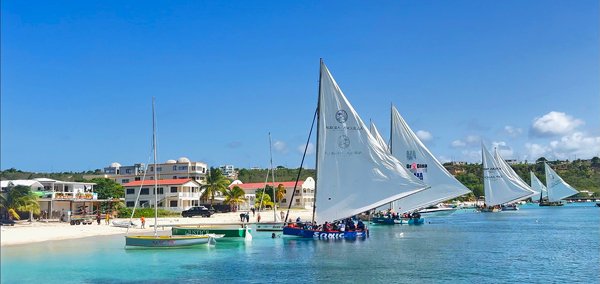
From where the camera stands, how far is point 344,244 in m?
44.0

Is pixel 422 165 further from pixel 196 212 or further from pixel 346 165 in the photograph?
pixel 196 212

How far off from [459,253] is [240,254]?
1626 cm

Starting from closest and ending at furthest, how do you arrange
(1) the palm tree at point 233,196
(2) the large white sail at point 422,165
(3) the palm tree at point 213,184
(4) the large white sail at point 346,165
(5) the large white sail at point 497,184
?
(4) the large white sail at point 346,165, (2) the large white sail at point 422,165, (3) the palm tree at point 213,184, (1) the palm tree at point 233,196, (5) the large white sail at point 497,184

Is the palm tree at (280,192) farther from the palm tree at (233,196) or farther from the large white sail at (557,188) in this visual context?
the large white sail at (557,188)

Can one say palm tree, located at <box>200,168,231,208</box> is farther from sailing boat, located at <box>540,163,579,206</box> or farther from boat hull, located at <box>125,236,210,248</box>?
sailing boat, located at <box>540,163,579,206</box>

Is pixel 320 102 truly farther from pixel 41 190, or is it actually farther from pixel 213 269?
pixel 41 190

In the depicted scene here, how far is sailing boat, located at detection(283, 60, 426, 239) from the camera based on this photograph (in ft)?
137

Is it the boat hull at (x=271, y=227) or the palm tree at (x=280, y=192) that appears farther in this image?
the palm tree at (x=280, y=192)

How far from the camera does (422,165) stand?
208ft

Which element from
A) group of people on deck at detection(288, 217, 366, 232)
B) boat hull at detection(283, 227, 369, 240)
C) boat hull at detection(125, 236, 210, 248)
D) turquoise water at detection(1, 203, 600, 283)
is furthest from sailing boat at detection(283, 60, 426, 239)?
boat hull at detection(125, 236, 210, 248)

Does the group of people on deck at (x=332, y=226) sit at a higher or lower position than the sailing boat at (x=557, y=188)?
lower

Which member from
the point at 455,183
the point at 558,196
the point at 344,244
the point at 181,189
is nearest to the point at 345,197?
the point at 344,244

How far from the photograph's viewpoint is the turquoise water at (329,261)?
28.9 m

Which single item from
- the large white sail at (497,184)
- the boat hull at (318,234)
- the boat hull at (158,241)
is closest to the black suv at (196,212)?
the boat hull at (318,234)
